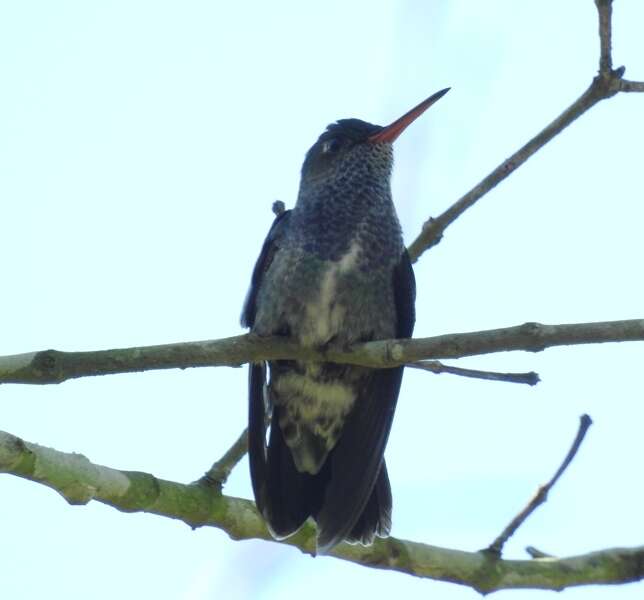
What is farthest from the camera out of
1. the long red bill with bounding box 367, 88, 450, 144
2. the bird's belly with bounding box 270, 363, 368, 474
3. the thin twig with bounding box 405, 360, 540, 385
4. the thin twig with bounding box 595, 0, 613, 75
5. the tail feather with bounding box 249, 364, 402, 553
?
the long red bill with bounding box 367, 88, 450, 144

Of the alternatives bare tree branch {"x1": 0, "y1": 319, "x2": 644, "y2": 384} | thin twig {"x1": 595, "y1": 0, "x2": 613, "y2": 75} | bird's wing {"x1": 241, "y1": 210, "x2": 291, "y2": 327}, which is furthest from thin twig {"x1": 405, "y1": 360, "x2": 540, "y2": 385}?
bird's wing {"x1": 241, "y1": 210, "x2": 291, "y2": 327}

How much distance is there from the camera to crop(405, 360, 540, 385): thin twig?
11.3 feet

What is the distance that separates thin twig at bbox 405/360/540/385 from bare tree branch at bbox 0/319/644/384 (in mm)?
112

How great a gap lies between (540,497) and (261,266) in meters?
1.86

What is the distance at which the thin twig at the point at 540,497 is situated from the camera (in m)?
4.08

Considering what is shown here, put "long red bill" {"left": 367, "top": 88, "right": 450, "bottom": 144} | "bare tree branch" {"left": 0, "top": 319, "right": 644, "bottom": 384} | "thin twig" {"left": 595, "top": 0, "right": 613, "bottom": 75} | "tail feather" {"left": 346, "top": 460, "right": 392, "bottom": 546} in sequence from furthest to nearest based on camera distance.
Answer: "long red bill" {"left": 367, "top": 88, "right": 450, "bottom": 144} < "tail feather" {"left": 346, "top": 460, "right": 392, "bottom": 546} < "thin twig" {"left": 595, "top": 0, "right": 613, "bottom": 75} < "bare tree branch" {"left": 0, "top": 319, "right": 644, "bottom": 384}

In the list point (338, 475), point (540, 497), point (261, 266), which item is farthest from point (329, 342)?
point (540, 497)

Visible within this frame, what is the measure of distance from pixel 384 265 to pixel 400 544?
4.49 ft

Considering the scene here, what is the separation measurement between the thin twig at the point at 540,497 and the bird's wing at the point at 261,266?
5.37 ft

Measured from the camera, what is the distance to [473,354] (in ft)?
10.8

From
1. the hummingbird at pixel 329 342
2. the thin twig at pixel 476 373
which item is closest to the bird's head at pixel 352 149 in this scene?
the hummingbird at pixel 329 342

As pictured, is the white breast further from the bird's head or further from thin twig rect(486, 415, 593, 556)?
thin twig rect(486, 415, 593, 556)

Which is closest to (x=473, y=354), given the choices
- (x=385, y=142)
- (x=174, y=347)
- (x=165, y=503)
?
(x=174, y=347)

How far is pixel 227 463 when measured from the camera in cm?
413
